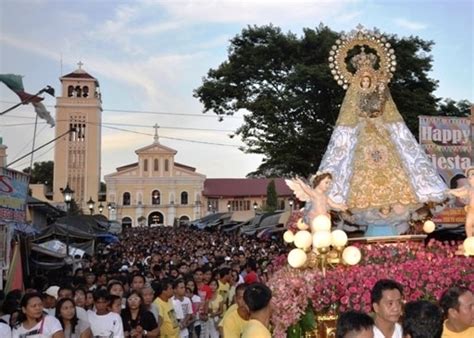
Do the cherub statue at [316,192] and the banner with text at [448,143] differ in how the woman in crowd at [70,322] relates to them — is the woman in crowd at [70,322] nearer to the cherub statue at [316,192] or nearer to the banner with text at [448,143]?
the cherub statue at [316,192]

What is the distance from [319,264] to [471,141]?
A: 49.6 ft

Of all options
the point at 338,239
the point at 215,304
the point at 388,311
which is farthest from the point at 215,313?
the point at 388,311

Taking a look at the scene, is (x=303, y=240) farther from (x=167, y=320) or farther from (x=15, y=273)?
(x=15, y=273)

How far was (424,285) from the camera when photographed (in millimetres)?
6254

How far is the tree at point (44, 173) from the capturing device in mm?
93062

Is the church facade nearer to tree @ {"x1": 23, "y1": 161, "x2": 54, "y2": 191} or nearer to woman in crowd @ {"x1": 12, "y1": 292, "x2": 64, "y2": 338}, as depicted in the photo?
tree @ {"x1": 23, "y1": 161, "x2": 54, "y2": 191}

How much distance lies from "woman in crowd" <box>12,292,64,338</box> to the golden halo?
8.17m

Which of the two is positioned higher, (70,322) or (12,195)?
(12,195)

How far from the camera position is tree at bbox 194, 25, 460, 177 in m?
20.5

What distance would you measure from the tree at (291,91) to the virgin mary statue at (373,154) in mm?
7772

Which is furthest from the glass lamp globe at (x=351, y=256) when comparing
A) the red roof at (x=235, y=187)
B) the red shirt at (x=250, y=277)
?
the red roof at (x=235, y=187)

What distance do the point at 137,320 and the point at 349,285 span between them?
240 centimetres

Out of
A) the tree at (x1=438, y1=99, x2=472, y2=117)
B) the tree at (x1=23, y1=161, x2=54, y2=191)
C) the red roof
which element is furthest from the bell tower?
the tree at (x1=438, y1=99, x2=472, y2=117)

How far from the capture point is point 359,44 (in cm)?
1231
